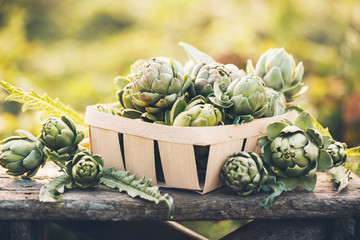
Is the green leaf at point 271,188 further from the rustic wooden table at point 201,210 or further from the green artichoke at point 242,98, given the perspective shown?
the green artichoke at point 242,98

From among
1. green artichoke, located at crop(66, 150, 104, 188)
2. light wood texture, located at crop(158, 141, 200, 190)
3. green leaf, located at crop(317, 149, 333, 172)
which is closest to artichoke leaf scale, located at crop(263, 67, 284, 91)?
green leaf, located at crop(317, 149, 333, 172)

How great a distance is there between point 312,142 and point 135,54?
2338mm

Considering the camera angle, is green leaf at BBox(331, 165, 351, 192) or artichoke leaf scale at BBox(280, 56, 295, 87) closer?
green leaf at BBox(331, 165, 351, 192)

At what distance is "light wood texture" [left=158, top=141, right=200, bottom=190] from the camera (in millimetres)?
765

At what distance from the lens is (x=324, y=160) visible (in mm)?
833

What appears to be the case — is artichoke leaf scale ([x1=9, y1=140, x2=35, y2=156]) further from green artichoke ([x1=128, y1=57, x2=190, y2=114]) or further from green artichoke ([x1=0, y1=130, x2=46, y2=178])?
green artichoke ([x1=128, y1=57, x2=190, y2=114])

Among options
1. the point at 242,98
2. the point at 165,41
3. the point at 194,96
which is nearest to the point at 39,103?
the point at 194,96

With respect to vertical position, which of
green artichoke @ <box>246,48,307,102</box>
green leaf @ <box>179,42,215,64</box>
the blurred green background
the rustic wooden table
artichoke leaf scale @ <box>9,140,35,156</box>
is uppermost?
the blurred green background

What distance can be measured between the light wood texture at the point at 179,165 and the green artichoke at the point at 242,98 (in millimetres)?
132

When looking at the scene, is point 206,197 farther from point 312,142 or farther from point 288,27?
point 288,27

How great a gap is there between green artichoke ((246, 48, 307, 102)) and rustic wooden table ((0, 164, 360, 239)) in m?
0.28

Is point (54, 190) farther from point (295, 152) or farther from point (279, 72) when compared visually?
point (279, 72)

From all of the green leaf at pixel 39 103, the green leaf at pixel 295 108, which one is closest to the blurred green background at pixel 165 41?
the green leaf at pixel 39 103

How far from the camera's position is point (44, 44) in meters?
3.21
